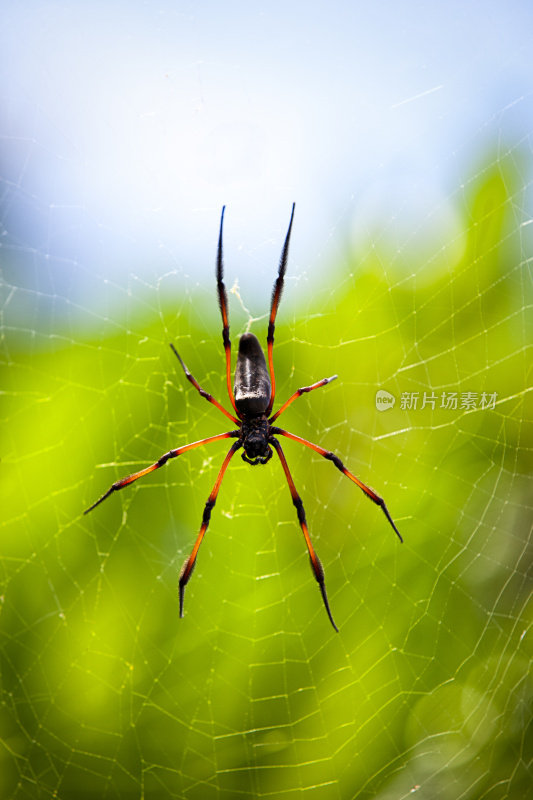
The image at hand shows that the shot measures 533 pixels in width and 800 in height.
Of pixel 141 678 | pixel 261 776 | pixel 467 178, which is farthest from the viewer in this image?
pixel 467 178

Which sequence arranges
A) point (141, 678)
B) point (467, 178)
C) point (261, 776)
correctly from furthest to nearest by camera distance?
point (467, 178) < point (141, 678) < point (261, 776)

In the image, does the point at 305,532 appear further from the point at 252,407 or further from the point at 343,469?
the point at 252,407

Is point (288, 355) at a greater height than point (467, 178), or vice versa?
point (467, 178)

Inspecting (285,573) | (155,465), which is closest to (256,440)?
(155,465)

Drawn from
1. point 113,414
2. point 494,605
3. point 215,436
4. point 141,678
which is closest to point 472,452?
point 494,605

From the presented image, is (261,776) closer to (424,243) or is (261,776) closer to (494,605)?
(494,605)

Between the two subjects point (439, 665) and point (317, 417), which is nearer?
point (439, 665)
